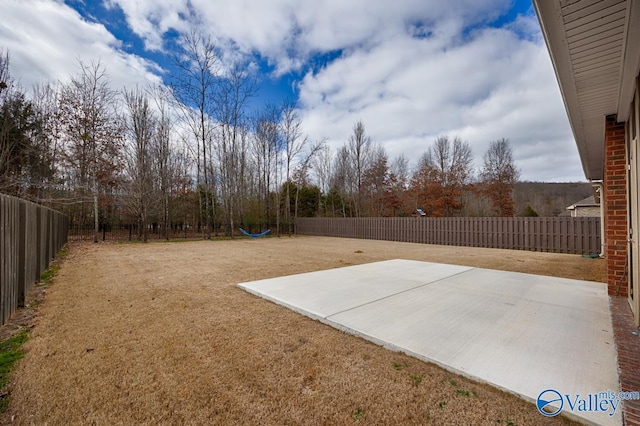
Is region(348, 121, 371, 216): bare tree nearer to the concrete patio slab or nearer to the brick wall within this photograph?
the concrete patio slab

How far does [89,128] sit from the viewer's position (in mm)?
13023

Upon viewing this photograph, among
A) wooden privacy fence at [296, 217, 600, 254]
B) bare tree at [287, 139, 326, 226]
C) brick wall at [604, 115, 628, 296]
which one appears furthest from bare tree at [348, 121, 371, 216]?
brick wall at [604, 115, 628, 296]

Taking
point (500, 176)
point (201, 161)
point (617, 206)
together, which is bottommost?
point (617, 206)

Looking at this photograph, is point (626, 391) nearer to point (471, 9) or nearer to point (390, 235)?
point (471, 9)

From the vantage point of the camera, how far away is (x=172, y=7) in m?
7.93

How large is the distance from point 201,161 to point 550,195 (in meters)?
31.5

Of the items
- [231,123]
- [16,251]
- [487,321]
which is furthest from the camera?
[231,123]

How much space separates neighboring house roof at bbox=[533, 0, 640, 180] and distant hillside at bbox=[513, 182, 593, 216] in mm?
→ 24605

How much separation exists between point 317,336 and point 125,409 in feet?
4.76

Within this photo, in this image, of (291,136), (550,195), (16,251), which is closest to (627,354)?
(16,251)

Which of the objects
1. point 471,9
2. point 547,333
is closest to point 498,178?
point 471,9

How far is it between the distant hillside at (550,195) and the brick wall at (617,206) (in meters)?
23.4

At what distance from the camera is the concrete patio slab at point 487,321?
178 centimetres

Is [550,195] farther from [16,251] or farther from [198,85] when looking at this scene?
[16,251]
